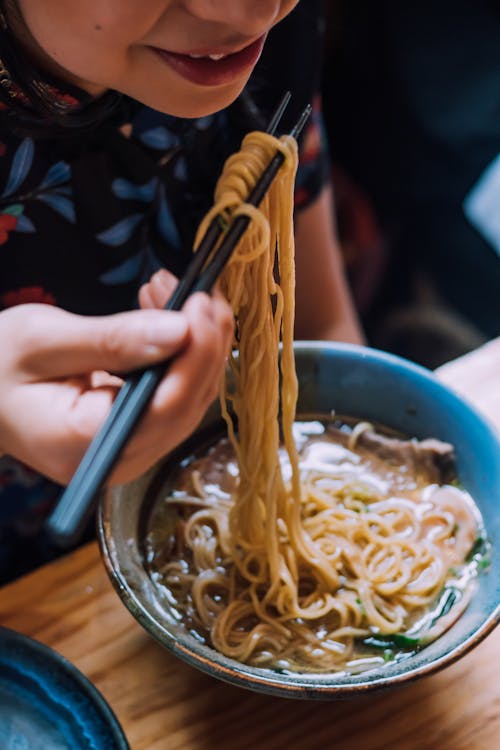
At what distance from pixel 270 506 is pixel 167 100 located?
1.79 feet

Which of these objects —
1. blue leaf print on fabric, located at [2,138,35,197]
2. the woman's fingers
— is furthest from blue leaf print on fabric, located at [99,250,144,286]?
the woman's fingers

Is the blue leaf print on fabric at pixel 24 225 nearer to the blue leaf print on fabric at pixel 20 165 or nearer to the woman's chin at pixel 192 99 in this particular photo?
the blue leaf print on fabric at pixel 20 165

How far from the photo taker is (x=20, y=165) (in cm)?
128

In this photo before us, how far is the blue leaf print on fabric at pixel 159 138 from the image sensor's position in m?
1.40

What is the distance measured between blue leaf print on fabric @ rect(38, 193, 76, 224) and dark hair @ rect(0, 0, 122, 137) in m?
0.15

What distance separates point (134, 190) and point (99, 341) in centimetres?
68

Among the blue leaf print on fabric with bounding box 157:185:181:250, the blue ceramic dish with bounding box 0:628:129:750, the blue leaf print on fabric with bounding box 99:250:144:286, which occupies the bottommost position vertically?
the blue ceramic dish with bounding box 0:628:129:750

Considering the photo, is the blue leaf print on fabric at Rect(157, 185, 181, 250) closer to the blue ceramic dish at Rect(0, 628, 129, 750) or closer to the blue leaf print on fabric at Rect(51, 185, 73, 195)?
the blue leaf print on fabric at Rect(51, 185, 73, 195)

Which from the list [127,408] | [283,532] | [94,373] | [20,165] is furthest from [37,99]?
[283,532]

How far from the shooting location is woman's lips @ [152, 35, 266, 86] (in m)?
0.90

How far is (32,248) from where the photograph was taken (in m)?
1.35

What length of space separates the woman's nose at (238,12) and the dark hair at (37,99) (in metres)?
0.26

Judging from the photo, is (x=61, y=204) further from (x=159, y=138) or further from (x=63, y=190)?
(x=159, y=138)

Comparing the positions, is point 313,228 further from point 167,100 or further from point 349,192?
point 349,192
